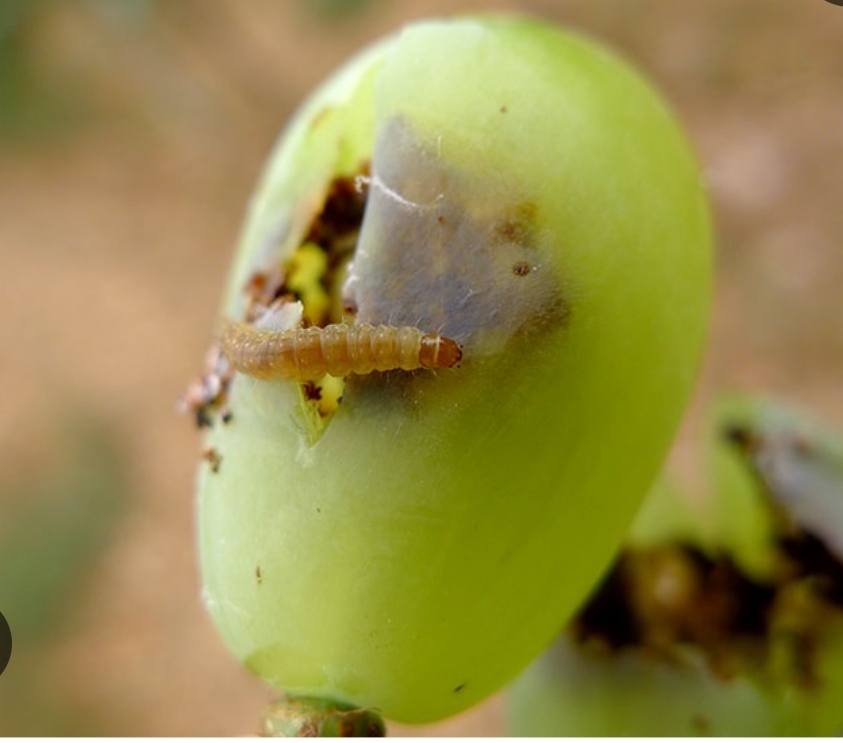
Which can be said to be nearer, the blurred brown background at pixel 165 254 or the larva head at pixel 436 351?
the larva head at pixel 436 351

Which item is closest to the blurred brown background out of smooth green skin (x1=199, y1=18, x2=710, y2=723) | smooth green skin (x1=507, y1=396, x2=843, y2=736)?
smooth green skin (x1=507, y1=396, x2=843, y2=736)

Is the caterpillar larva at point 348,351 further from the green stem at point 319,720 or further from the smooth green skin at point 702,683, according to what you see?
the smooth green skin at point 702,683

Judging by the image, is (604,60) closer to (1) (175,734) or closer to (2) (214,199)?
(1) (175,734)

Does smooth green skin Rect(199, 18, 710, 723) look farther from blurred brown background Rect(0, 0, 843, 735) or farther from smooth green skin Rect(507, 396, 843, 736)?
blurred brown background Rect(0, 0, 843, 735)

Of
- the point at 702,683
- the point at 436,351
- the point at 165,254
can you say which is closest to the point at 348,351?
the point at 436,351

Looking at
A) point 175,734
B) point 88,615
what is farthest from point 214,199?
point 175,734

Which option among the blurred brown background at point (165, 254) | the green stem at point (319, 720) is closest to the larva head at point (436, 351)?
the green stem at point (319, 720)
